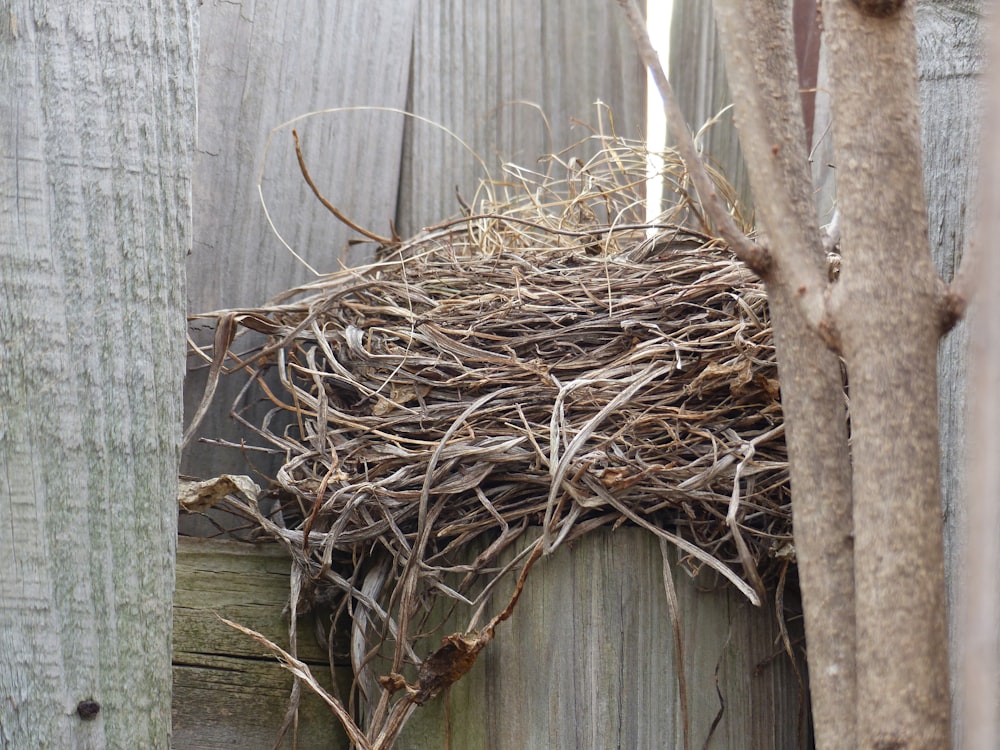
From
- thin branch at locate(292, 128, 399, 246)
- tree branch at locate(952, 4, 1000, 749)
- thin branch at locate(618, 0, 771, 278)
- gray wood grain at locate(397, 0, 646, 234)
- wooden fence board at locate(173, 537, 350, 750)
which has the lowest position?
wooden fence board at locate(173, 537, 350, 750)

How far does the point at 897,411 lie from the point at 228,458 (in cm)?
124

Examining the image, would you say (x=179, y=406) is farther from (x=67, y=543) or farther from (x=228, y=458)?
(x=228, y=458)

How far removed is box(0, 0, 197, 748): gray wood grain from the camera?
102cm

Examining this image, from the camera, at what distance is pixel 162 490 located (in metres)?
1.06

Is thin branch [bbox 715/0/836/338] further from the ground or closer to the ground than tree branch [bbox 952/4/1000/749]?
further from the ground

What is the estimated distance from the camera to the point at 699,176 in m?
0.88

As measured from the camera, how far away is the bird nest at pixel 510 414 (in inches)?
56.0

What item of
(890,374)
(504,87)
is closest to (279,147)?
(504,87)

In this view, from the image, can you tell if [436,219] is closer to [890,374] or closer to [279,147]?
[279,147]

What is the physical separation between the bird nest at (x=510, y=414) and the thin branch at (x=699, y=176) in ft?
1.82

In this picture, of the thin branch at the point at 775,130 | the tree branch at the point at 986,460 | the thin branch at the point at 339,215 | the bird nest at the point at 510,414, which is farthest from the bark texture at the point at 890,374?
the thin branch at the point at 339,215

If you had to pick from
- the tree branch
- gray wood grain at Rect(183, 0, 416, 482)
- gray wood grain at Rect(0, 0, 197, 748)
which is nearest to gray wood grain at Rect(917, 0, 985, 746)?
the tree branch

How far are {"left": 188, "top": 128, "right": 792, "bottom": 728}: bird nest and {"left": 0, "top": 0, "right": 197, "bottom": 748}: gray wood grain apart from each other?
0.42 m

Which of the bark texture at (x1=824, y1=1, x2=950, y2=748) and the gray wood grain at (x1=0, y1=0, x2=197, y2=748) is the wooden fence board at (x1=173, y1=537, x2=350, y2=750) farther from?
the bark texture at (x1=824, y1=1, x2=950, y2=748)
